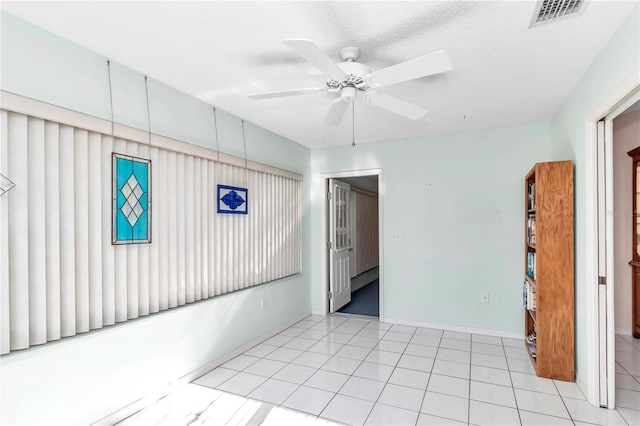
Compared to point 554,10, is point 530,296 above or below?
below

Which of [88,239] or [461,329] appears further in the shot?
[461,329]

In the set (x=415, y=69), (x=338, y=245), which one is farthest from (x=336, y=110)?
(x=338, y=245)

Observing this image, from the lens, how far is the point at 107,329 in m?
2.26

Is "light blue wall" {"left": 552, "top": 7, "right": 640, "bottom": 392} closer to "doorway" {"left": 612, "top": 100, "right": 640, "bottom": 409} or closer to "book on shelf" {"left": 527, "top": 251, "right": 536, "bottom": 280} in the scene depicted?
"doorway" {"left": 612, "top": 100, "right": 640, "bottom": 409}

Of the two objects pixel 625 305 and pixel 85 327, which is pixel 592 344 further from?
pixel 85 327

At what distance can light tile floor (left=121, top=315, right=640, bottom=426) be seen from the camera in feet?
7.59

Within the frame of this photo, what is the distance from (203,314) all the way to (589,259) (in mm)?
3197

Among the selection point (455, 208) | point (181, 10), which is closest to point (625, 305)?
point (455, 208)

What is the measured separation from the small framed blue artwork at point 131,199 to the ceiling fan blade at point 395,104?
1.80 metres

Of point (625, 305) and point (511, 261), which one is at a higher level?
point (511, 261)

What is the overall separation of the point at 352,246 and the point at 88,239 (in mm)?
4517

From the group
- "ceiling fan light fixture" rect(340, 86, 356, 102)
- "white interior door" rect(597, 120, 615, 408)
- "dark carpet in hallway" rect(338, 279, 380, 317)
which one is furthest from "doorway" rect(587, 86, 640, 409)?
A: "dark carpet in hallway" rect(338, 279, 380, 317)

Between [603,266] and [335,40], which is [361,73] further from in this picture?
[603,266]

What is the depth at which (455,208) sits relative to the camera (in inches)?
165
